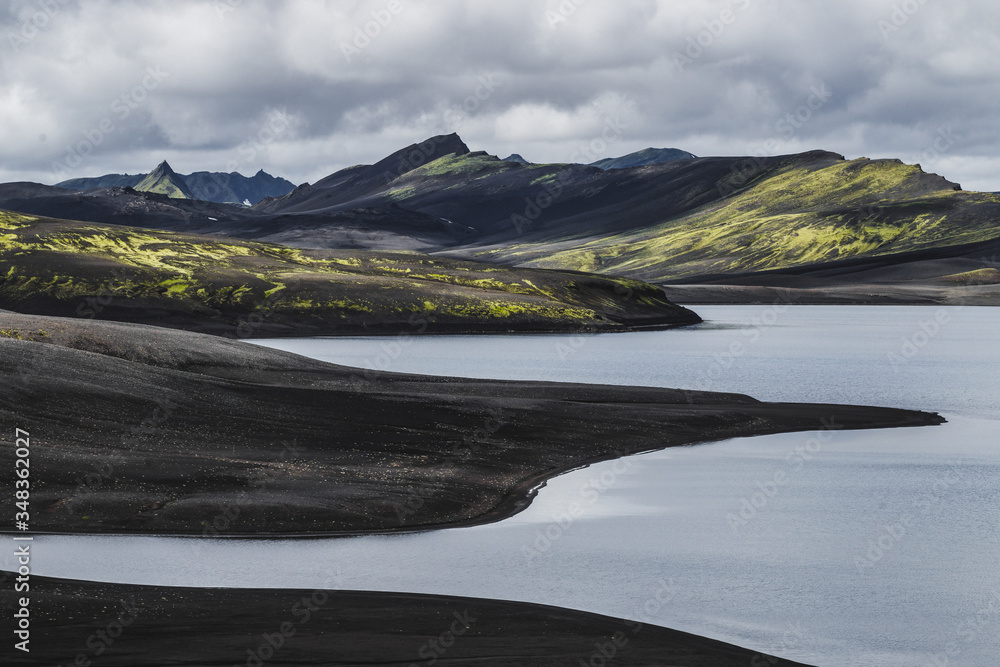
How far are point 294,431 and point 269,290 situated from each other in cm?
11152

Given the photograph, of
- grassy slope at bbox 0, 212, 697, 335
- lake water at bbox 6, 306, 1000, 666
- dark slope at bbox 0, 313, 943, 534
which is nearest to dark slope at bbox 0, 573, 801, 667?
lake water at bbox 6, 306, 1000, 666

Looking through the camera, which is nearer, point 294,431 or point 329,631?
point 329,631

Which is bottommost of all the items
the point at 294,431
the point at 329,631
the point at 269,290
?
the point at 329,631

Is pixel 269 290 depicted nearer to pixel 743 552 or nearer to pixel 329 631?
pixel 743 552

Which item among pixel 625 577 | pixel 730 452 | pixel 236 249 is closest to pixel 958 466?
pixel 730 452

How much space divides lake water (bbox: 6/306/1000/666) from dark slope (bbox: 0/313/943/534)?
1.70 meters

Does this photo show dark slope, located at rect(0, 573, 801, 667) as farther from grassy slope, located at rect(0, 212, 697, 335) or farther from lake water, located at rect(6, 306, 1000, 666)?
grassy slope, located at rect(0, 212, 697, 335)

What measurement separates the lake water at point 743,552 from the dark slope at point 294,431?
170cm

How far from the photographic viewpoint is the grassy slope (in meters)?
141

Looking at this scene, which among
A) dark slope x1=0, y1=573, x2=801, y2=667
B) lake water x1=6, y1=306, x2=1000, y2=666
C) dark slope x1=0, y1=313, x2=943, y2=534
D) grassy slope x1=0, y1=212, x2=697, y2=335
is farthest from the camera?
grassy slope x1=0, y1=212, x2=697, y2=335

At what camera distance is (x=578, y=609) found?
2348cm

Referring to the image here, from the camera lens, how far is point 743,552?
2919 cm

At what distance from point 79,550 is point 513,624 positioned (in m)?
11.8

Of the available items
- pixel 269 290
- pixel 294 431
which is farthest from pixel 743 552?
pixel 269 290
